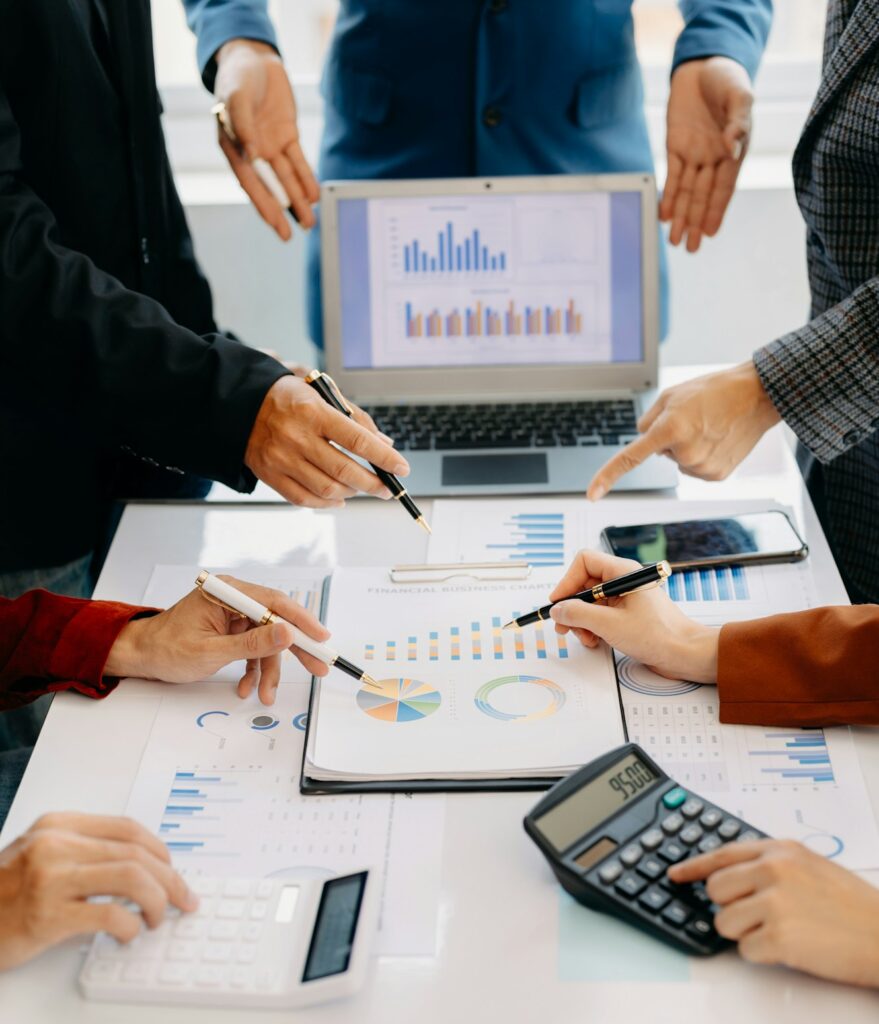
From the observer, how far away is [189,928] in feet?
2.71

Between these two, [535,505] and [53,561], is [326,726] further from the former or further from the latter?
[53,561]

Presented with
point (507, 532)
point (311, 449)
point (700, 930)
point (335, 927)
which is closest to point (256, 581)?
point (311, 449)

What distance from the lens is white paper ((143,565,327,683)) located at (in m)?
1.24

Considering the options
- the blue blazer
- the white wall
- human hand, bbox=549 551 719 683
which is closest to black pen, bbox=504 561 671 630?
human hand, bbox=549 551 719 683

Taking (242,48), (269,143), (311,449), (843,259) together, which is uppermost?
(242,48)

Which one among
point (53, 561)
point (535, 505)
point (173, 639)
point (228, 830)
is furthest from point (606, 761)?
point (53, 561)

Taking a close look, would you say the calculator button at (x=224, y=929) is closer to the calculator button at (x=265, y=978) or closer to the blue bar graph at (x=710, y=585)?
the calculator button at (x=265, y=978)

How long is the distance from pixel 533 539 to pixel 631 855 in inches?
21.2

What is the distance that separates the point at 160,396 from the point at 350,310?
18.5 inches

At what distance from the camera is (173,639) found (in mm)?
1089

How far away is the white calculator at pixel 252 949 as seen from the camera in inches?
31.0

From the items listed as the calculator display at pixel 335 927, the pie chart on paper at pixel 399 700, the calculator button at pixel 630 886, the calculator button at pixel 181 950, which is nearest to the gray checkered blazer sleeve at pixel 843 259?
the pie chart on paper at pixel 399 700

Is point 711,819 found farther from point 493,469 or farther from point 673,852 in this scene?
point 493,469

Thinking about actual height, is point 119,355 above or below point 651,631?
above
